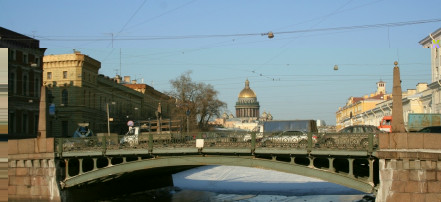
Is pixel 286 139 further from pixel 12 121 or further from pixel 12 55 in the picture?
pixel 12 121

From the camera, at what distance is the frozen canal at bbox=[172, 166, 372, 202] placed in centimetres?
3694

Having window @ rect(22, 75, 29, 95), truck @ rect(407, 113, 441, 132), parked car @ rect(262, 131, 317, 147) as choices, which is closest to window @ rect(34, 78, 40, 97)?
window @ rect(22, 75, 29, 95)

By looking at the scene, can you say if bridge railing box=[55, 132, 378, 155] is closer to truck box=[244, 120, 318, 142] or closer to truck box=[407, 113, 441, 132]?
truck box=[244, 120, 318, 142]

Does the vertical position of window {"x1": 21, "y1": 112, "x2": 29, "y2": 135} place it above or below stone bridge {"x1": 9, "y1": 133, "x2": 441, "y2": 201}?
above

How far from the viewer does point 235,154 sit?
25.8 metres

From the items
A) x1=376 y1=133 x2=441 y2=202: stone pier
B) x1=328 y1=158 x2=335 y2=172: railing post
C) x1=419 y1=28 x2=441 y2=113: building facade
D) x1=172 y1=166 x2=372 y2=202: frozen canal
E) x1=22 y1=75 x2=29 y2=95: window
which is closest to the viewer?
x1=376 y1=133 x2=441 y2=202: stone pier

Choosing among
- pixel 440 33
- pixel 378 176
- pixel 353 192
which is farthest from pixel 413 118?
pixel 378 176

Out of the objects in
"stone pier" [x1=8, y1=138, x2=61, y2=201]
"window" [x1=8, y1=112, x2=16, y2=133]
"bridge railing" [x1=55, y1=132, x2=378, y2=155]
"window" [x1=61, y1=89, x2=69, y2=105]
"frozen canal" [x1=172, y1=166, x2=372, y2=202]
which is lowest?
"frozen canal" [x1=172, y1=166, x2=372, y2=202]

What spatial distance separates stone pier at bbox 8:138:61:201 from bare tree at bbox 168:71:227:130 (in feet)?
159

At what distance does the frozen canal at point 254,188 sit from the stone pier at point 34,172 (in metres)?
12.0

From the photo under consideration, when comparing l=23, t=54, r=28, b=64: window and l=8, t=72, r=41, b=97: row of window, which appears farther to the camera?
l=23, t=54, r=28, b=64: window

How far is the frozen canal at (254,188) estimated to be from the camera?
36.9m

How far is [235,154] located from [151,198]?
14.0 metres

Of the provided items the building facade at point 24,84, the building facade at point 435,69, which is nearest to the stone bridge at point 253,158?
the building facade at point 24,84
